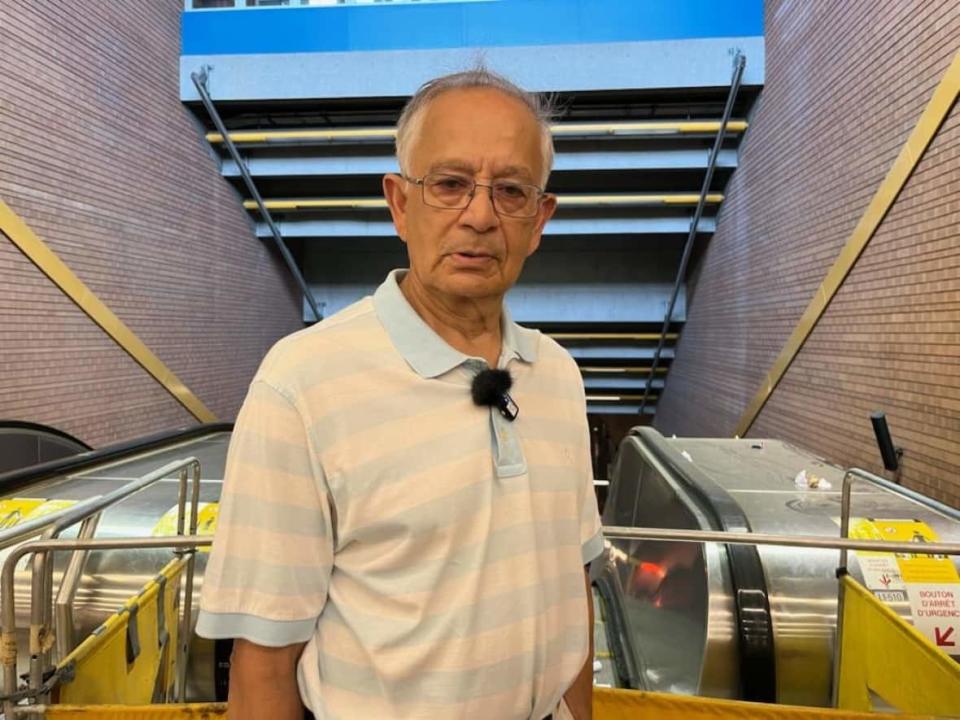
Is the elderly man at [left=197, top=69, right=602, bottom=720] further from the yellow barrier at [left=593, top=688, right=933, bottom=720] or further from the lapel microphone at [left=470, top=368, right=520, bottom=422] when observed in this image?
the yellow barrier at [left=593, top=688, right=933, bottom=720]

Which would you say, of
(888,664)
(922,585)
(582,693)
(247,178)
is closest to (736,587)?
(888,664)

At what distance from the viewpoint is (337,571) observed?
0.79 meters

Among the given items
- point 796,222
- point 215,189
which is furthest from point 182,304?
point 796,222

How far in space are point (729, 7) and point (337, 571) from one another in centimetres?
623

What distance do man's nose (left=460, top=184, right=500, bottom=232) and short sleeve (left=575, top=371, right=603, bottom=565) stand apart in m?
0.35

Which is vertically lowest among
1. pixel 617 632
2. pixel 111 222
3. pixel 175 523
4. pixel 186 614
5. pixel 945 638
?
pixel 617 632

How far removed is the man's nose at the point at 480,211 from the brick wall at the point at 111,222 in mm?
3879

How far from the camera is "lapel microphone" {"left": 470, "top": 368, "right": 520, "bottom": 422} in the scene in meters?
0.84

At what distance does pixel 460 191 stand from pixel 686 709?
1.34 meters

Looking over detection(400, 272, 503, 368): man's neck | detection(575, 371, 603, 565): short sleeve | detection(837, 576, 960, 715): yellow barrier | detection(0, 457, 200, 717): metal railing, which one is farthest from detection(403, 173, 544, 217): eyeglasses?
detection(837, 576, 960, 715): yellow barrier

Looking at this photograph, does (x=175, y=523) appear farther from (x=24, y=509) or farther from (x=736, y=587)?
(x=736, y=587)

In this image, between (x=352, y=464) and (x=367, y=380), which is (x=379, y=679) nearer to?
(x=352, y=464)

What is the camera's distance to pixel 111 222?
462 cm

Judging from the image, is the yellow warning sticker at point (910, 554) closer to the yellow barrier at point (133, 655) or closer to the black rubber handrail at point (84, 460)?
the yellow barrier at point (133, 655)
